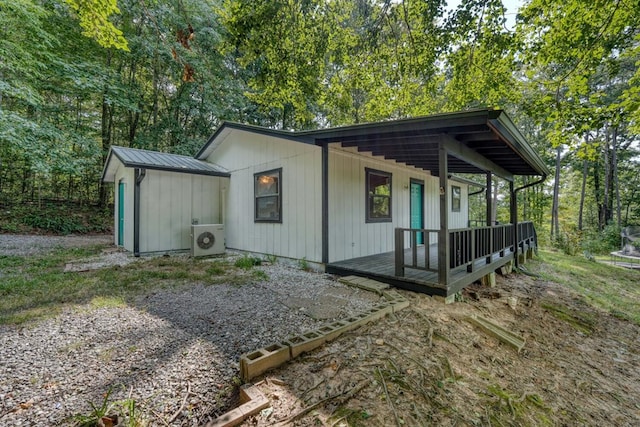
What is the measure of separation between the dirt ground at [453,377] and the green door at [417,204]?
4.17 m

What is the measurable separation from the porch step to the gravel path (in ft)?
0.50

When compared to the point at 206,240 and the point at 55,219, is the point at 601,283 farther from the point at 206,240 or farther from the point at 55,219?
the point at 55,219

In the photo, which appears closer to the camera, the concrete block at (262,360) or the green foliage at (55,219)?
the concrete block at (262,360)

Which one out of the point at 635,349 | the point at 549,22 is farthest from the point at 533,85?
the point at 635,349

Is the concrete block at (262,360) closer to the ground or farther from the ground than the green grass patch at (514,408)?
farther from the ground

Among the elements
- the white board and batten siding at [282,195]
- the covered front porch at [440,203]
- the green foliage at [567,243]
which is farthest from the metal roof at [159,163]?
the green foliage at [567,243]

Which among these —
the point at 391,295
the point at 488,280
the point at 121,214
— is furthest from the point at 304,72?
the point at 121,214

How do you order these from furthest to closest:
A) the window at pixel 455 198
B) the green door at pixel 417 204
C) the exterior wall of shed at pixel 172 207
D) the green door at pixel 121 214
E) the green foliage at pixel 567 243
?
1. the green foliage at pixel 567 243
2. the window at pixel 455 198
3. the green door at pixel 121 214
4. the green door at pixel 417 204
5. the exterior wall of shed at pixel 172 207

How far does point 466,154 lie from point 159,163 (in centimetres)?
721

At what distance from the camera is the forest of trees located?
4.67 meters

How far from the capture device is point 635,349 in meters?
3.69

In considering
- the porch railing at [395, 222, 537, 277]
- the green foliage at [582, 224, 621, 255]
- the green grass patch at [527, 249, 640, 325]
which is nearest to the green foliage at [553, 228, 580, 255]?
the green foliage at [582, 224, 621, 255]

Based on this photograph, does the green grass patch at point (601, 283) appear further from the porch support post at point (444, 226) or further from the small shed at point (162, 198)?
the small shed at point (162, 198)

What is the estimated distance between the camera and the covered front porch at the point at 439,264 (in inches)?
156
